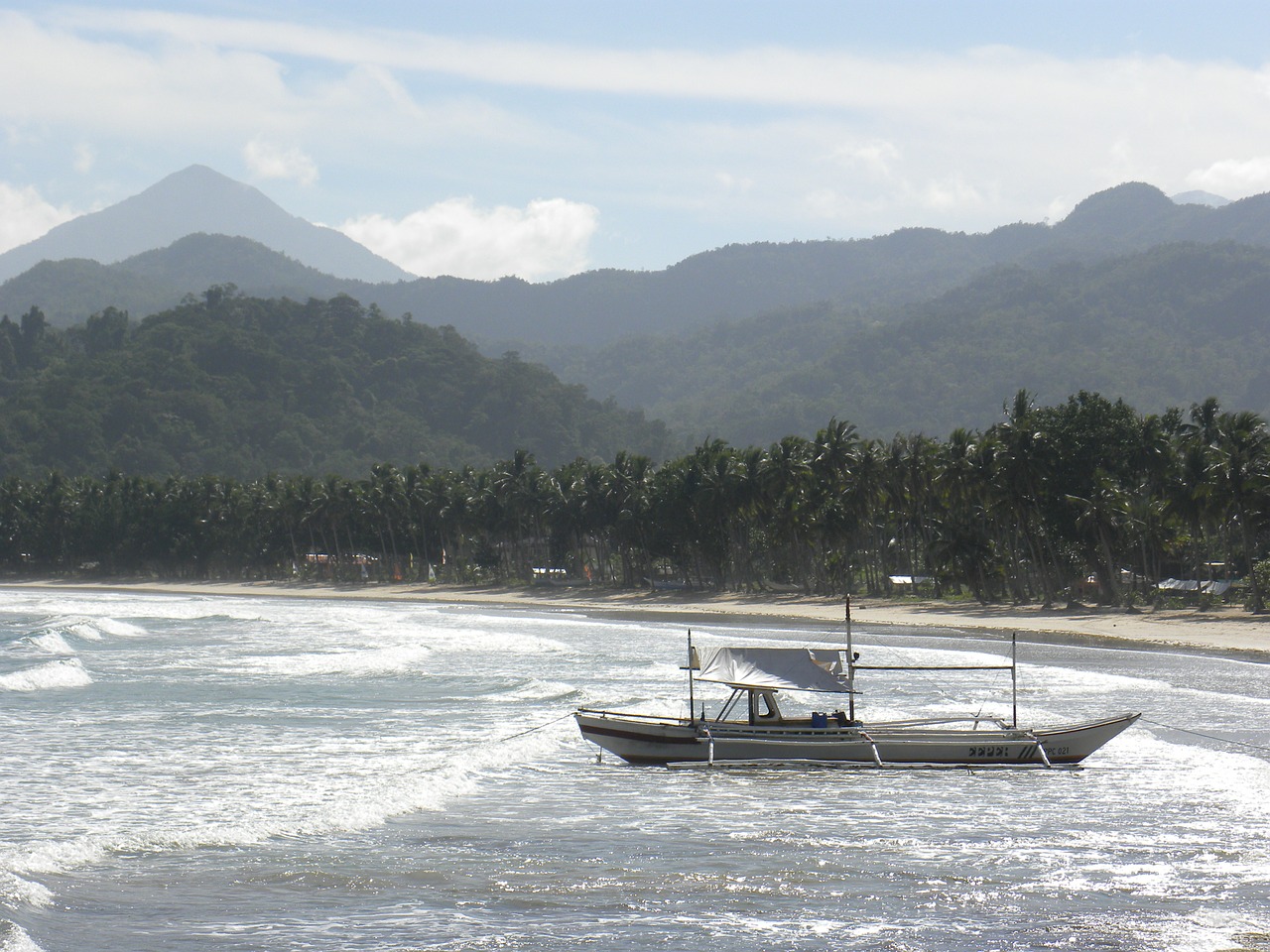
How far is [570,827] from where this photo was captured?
19.4m

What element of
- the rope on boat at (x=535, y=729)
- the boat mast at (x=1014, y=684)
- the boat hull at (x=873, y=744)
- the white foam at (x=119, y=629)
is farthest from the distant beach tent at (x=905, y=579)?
the boat hull at (x=873, y=744)

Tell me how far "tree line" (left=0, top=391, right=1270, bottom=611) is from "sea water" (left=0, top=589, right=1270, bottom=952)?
74.7ft

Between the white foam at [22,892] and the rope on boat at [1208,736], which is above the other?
the white foam at [22,892]

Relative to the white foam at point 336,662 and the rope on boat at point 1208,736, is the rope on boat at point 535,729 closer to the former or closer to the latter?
the white foam at point 336,662

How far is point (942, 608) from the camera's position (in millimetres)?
62562

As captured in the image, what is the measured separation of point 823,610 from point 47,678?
39.6 m

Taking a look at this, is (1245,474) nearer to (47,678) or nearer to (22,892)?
(47,678)

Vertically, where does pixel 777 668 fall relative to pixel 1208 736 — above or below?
above

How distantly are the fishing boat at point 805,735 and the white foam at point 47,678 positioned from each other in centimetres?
1880

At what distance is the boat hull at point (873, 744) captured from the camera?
23562mm

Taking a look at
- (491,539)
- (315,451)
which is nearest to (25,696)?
(491,539)

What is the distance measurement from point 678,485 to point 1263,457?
38.4 meters

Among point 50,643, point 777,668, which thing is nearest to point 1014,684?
point 777,668

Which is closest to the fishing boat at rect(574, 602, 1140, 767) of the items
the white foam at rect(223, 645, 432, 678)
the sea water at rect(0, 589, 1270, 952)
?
the sea water at rect(0, 589, 1270, 952)
